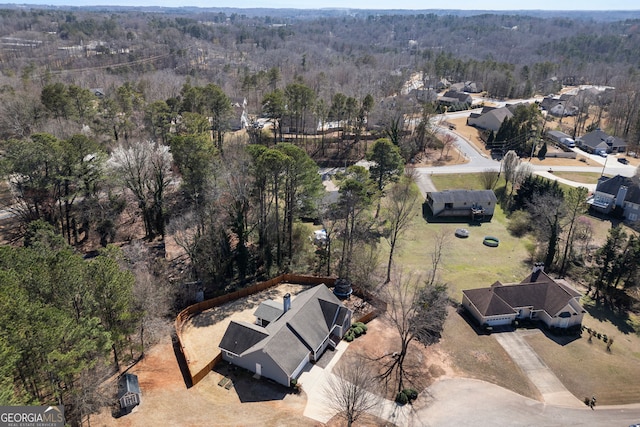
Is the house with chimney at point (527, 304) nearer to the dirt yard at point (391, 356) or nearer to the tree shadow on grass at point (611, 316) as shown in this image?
the tree shadow on grass at point (611, 316)

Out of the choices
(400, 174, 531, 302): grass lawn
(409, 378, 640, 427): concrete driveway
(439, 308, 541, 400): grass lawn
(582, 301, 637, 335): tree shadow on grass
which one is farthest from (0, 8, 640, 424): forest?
(409, 378, 640, 427): concrete driveway

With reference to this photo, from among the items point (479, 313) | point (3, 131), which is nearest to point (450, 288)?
point (479, 313)

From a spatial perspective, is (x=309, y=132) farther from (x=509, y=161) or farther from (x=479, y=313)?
(x=479, y=313)

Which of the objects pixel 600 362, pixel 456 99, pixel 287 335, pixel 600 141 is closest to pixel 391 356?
pixel 287 335

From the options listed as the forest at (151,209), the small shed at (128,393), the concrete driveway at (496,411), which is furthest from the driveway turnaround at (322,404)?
the forest at (151,209)

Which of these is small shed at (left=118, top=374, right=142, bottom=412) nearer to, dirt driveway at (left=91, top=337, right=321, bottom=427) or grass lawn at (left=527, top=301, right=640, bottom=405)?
dirt driveway at (left=91, top=337, right=321, bottom=427)

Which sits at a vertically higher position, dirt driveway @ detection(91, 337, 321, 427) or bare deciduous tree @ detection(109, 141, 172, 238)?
bare deciduous tree @ detection(109, 141, 172, 238)

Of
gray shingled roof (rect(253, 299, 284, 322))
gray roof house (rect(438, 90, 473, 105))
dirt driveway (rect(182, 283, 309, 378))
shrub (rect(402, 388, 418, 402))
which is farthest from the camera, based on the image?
gray roof house (rect(438, 90, 473, 105))
